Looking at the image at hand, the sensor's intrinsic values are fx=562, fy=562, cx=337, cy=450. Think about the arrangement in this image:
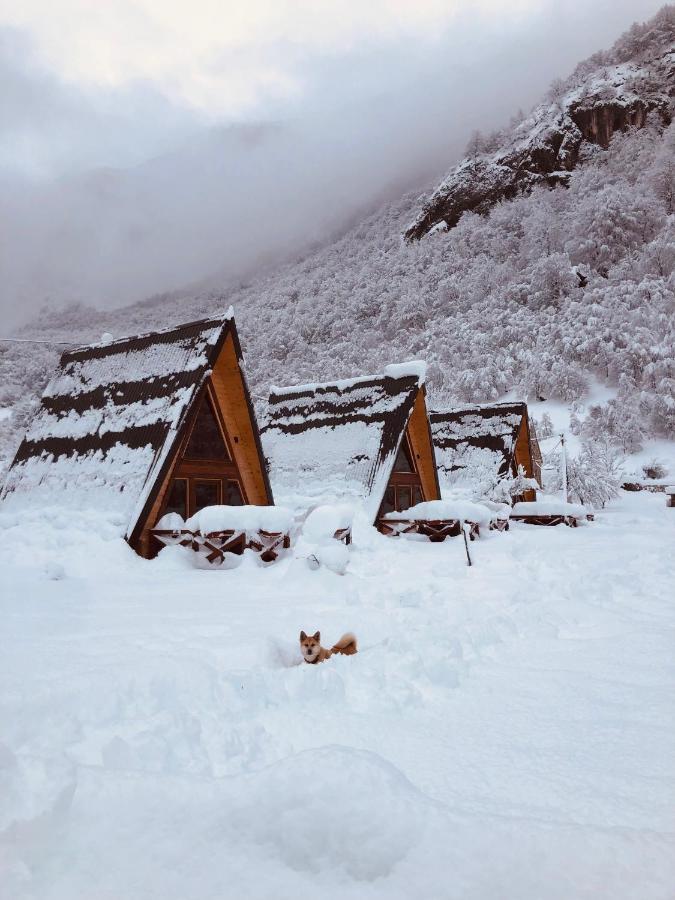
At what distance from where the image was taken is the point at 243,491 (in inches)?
516

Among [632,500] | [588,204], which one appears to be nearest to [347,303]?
[588,204]

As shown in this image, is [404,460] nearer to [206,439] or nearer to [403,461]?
[403,461]

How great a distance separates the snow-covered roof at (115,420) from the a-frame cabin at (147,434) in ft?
0.08

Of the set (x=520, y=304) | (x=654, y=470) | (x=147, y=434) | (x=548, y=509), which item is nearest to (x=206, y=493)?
(x=147, y=434)

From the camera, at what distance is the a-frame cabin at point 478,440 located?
71.9 ft

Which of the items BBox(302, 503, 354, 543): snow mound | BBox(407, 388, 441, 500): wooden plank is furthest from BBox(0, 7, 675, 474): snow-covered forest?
BBox(302, 503, 354, 543): snow mound

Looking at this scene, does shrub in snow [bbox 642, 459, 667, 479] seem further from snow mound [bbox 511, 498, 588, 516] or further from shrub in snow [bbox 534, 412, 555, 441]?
snow mound [bbox 511, 498, 588, 516]

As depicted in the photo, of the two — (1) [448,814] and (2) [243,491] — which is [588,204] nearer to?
(2) [243,491]

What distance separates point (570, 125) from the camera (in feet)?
248

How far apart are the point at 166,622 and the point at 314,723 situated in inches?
108

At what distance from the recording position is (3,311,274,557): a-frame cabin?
10.5 metres

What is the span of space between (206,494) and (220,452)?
1.03 meters

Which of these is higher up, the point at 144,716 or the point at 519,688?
the point at 144,716

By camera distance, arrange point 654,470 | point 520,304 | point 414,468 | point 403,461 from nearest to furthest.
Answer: point 403,461
point 414,468
point 654,470
point 520,304
